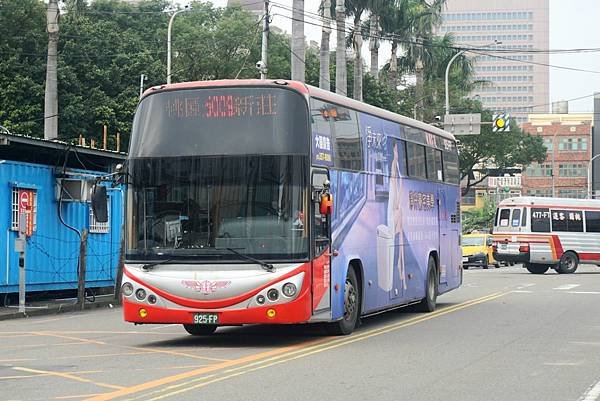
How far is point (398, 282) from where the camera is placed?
60.1 feet

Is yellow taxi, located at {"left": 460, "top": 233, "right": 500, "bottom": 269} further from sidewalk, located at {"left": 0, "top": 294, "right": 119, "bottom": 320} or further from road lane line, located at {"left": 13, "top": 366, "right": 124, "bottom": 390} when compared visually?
road lane line, located at {"left": 13, "top": 366, "right": 124, "bottom": 390}

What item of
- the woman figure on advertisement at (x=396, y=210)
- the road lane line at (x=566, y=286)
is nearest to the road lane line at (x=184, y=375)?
the woman figure on advertisement at (x=396, y=210)

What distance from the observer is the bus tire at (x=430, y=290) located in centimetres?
2048

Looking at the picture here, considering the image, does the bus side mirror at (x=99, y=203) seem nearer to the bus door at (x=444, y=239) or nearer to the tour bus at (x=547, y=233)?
the bus door at (x=444, y=239)

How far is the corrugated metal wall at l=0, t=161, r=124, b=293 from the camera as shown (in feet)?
73.4

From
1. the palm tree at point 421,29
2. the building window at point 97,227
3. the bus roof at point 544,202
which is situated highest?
the palm tree at point 421,29

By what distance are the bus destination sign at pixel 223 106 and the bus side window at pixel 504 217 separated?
29.0 metres

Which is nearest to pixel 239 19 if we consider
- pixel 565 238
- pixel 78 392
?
pixel 565 238

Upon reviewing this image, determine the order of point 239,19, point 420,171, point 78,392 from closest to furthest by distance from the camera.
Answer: point 78,392
point 420,171
point 239,19

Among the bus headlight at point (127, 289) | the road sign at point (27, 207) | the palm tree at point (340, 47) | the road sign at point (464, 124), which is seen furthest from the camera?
the road sign at point (464, 124)

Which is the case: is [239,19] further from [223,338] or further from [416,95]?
[223,338]

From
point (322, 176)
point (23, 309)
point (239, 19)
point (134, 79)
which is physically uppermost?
point (239, 19)

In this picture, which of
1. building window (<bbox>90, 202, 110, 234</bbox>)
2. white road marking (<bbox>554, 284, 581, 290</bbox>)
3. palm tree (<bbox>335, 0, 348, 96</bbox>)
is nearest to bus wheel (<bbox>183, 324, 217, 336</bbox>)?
building window (<bbox>90, 202, 110, 234</bbox>)

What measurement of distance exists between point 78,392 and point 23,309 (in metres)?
12.1
